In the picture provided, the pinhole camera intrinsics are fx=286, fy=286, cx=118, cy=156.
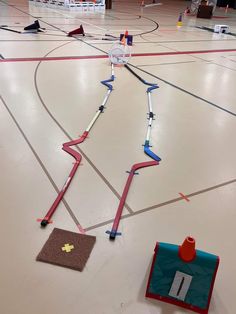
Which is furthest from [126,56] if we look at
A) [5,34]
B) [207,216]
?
[207,216]

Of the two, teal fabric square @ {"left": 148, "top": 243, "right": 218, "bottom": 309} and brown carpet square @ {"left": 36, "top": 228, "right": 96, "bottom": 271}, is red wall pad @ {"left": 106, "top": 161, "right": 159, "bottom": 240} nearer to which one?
brown carpet square @ {"left": 36, "top": 228, "right": 96, "bottom": 271}

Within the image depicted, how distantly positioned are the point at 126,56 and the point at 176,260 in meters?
5.16

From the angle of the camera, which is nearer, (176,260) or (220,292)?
(176,260)

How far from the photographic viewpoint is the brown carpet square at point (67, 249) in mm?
1639

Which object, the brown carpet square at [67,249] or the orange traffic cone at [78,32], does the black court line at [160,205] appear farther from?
the orange traffic cone at [78,32]

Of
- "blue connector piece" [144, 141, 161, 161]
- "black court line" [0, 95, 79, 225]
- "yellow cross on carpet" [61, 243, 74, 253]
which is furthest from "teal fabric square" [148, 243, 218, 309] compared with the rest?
"blue connector piece" [144, 141, 161, 161]

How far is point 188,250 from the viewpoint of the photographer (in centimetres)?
134

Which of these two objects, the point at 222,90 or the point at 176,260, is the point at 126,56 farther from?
the point at 176,260

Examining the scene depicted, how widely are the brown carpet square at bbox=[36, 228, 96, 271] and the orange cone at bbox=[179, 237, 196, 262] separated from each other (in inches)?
23.6

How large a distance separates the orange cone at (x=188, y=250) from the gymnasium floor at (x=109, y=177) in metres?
0.32

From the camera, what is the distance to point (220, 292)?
1.55m

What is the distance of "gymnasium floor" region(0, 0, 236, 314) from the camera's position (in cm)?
153

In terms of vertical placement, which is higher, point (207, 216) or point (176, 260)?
point (176, 260)

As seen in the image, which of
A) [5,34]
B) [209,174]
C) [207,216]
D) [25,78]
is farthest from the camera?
[5,34]
